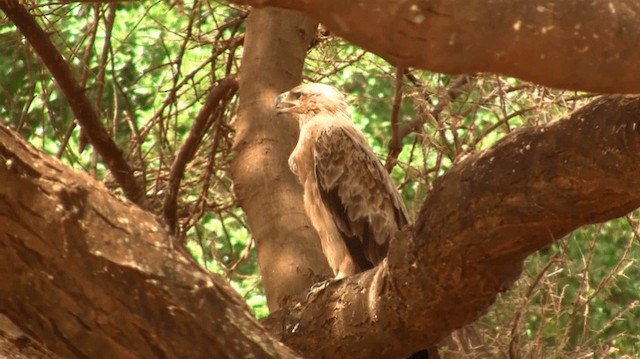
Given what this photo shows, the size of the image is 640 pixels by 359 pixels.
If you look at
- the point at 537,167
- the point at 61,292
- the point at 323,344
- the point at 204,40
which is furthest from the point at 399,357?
the point at 204,40

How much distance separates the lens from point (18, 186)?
285cm

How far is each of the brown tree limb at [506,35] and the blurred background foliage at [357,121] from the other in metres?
1.99

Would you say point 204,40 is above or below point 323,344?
above

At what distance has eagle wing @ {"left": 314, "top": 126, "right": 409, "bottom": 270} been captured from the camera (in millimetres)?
6586

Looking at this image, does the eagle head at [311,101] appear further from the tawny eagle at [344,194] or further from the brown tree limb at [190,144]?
the brown tree limb at [190,144]

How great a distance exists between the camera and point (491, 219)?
3.85 m

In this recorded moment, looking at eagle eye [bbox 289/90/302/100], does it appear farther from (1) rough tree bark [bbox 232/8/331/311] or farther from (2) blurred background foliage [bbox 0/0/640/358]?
(2) blurred background foliage [bbox 0/0/640/358]

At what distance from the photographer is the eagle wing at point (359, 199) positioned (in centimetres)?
659

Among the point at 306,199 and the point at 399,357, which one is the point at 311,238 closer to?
the point at 306,199

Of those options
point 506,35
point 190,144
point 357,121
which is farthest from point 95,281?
point 357,121

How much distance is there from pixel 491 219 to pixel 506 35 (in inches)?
71.3

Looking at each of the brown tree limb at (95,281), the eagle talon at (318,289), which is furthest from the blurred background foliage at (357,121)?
the brown tree limb at (95,281)

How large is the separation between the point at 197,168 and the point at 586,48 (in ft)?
19.1

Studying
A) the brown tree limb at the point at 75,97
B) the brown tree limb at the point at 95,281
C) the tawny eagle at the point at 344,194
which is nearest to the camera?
the brown tree limb at the point at 95,281
